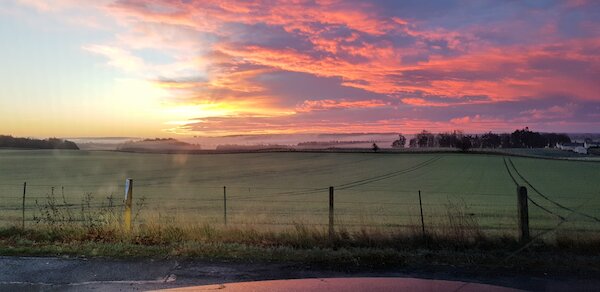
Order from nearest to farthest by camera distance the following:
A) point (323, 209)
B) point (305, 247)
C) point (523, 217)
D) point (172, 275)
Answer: point (172, 275), point (305, 247), point (523, 217), point (323, 209)

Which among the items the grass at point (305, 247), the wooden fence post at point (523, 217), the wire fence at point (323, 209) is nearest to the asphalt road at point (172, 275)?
the grass at point (305, 247)

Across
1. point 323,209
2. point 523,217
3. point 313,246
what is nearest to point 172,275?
point 313,246

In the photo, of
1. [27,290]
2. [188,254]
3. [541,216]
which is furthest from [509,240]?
[541,216]

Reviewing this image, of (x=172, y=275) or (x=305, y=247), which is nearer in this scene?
(x=172, y=275)

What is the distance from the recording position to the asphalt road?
6.05 m

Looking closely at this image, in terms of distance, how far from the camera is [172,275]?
6547 mm

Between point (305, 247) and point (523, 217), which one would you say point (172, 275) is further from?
point (523, 217)

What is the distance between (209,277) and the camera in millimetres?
6469

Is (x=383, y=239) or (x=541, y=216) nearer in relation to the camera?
(x=383, y=239)

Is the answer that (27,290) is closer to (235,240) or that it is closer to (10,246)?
(10,246)

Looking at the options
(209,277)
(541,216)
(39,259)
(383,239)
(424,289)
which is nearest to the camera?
(424,289)

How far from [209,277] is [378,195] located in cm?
2771

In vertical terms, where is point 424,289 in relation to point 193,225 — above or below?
above

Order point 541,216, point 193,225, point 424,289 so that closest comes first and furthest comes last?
1. point 424,289
2. point 193,225
3. point 541,216
